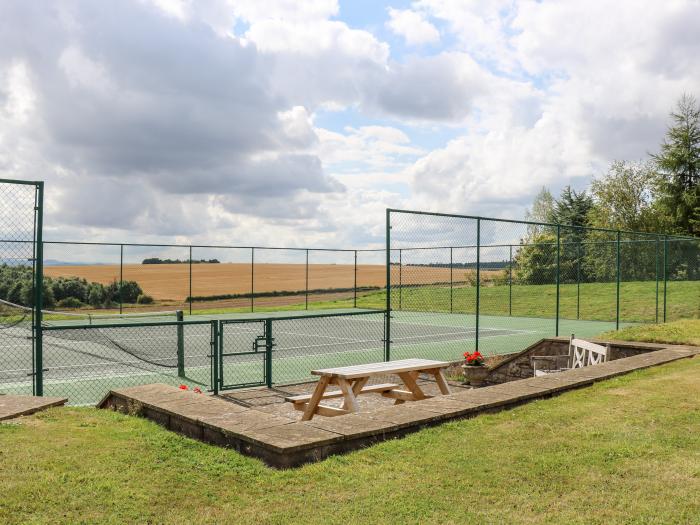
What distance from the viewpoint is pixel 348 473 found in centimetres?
409

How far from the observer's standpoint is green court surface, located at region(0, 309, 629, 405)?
9430mm

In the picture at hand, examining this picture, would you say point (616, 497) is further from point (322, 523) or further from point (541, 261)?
point (541, 261)

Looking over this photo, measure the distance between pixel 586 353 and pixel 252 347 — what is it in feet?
19.1

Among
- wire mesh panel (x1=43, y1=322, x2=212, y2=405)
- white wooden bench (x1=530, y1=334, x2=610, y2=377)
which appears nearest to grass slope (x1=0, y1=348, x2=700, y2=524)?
wire mesh panel (x1=43, y1=322, x2=212, y2=405)

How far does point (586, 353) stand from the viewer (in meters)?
11.2

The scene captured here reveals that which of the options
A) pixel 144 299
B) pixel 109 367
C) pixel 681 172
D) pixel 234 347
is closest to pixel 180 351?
pixel 109 367

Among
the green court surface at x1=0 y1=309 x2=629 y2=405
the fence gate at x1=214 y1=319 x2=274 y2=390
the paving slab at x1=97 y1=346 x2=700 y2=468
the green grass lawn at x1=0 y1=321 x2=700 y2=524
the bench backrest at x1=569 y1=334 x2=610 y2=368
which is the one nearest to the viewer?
the green grass lawn at x1=0 y1=321 x2=700 y2=524

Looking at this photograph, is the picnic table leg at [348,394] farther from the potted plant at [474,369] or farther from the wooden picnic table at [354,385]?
the potted plant at [474,369]

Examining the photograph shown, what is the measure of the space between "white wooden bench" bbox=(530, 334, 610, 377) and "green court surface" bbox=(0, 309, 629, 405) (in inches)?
50.4

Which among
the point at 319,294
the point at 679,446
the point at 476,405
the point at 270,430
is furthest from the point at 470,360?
the point at 319,294

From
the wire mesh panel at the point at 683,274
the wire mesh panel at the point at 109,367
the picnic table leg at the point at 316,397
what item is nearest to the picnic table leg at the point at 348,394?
the picnic table leg at the point at 316,397

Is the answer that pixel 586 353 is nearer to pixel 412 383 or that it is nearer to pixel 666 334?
pixel 666 334

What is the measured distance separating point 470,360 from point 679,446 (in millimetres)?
5889

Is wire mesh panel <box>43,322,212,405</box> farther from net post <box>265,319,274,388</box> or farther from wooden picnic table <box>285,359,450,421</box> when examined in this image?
wooden picnic table <box>285,359,450,421</box>
